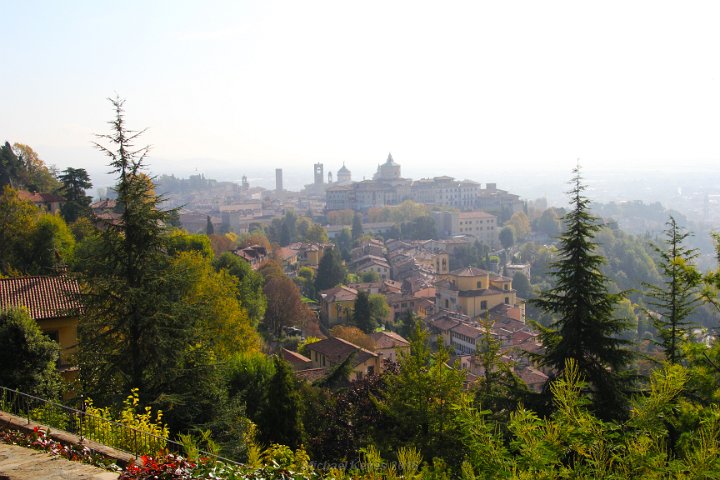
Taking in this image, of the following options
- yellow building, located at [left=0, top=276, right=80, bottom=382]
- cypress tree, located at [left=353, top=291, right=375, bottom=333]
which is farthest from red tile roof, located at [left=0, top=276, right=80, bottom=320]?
cypress tree, located at [left=353, top=291, right=375, bottom=333]

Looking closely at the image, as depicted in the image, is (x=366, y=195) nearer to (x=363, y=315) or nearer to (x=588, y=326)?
(x=363, y=315)

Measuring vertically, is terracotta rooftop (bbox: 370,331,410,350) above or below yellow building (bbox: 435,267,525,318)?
above

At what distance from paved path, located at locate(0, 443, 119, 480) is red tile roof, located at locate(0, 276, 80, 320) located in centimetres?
752

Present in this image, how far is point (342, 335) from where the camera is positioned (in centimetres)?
2697

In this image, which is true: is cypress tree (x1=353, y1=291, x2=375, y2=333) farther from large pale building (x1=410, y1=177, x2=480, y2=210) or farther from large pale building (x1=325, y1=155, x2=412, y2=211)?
large pale building (x1=410, y1=177, x2=480, y2=210)

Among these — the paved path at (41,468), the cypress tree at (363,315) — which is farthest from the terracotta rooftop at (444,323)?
the paved path at (41,468)

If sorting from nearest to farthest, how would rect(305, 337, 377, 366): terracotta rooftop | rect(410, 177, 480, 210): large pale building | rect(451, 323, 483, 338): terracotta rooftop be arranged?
rect(305, 337, 377, 366): terracotta rooftop
rect(451, 323, 483, 338): terracotta rooftop
rect(410, 177, 480, 210): large pale building

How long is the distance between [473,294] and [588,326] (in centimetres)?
3399

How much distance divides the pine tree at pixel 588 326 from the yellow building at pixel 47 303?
906 cm

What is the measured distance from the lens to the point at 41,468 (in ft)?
16.0

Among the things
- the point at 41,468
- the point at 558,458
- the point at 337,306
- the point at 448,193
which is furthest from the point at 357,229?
the point at 558,458

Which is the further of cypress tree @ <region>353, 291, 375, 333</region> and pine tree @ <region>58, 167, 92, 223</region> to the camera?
cypress tree @ <region>353, 291, 375, 333</region>

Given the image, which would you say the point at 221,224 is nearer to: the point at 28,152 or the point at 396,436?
the point at 28,152

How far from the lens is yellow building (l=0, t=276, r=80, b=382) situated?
1253 centimetres
